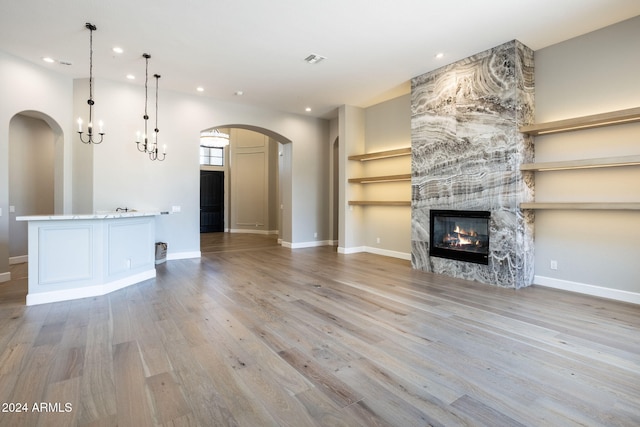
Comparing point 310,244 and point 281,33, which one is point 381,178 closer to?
point 310,244

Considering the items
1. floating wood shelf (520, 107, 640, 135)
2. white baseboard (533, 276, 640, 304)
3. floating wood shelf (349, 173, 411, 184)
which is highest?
floating wood shelf (520, 107, 640, 135)

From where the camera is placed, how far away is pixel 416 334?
281cm

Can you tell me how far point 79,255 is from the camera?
3828 millimetres

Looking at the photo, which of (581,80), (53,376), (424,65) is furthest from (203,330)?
(581,80)

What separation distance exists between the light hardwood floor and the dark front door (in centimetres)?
797

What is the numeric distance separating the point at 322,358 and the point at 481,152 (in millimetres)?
3929

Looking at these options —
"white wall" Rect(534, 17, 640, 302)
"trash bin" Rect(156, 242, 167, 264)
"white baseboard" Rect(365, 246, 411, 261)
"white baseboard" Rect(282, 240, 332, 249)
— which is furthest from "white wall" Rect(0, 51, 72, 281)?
"white wall" Rect(534, 17, 640, 302)

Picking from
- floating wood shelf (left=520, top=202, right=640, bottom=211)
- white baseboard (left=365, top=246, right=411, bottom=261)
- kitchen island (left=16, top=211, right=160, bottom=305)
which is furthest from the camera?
white baseboard (left=365, top=246, right=411, bottom=261)

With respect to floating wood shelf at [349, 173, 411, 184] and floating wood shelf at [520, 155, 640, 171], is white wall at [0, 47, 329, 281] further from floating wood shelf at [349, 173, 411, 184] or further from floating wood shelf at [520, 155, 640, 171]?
floating wood shelf at [520, 155, 640, 171]

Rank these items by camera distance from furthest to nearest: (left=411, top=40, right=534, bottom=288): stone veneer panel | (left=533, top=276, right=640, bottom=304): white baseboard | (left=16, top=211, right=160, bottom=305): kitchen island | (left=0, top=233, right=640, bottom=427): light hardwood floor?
(left=411, top=40, right=534, bottom=288): stone veneer panel
(left=533, top=276, right=640, bottom=304): white baseboard
(left=16, top=211, right=160, bottom=305): kitchen island
(left=0, top=233, right=640, bottom=427): light hardwood floor

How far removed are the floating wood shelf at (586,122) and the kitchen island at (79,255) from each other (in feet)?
18.5

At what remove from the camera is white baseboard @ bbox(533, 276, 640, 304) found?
373cm

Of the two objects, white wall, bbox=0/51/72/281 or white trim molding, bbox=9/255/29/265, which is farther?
white trim molding, bbox=9/255/29/265

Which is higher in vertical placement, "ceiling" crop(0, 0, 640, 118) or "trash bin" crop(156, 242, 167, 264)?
"ceiling" crop(0, 0, 640, 118)
